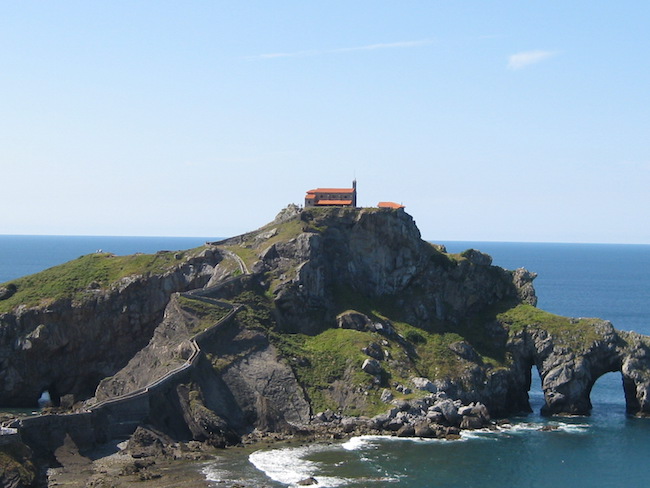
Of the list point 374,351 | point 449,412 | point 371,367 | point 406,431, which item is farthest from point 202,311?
point 449,412

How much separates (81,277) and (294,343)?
115ft

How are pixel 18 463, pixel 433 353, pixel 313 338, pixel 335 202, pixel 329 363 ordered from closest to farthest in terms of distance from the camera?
→ pixel 18 463 → pixel 329 363 → pixel 433 353 → pixel 313 338 → pixel 335 202

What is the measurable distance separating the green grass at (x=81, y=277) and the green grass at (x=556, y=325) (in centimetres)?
4843

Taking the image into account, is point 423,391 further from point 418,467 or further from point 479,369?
point 418,467

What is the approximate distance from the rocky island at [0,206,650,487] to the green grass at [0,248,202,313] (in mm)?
291

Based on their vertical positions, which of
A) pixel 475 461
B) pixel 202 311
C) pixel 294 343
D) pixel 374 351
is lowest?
pixel 475 461

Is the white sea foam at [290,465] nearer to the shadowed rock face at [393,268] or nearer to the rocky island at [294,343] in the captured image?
the rocky island at [294,343]

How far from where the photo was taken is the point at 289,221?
461 ft

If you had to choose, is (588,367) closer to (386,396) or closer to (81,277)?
(386,396)

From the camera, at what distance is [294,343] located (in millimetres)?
122000

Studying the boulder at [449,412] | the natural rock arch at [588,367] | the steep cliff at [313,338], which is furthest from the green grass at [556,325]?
the boulder at [449,412]

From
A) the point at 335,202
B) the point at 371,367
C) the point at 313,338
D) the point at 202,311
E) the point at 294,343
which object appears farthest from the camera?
the point at 335,202

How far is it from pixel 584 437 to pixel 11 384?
7242 cm

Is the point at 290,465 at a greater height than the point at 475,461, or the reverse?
the point at 290,465
